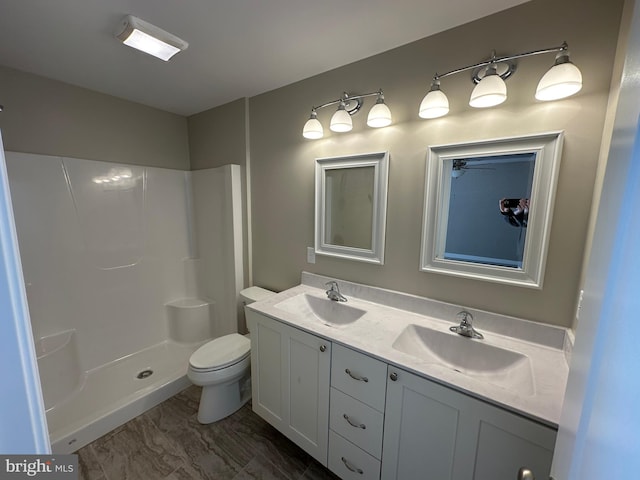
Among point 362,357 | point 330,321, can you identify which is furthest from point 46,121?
point 362,357

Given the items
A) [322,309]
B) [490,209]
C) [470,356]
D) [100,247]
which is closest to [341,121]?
[490,209]

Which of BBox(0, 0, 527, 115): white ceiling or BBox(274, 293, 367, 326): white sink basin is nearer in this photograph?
BBox(0, 0, 527, 115): white ceiling

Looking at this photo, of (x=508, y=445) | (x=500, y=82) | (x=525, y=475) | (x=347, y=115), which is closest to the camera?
(x=525, y=475)

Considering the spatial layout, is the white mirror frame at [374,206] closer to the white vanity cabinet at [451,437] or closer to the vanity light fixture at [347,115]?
the vanity light fixture at [347,115]

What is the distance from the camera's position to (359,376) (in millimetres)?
1161

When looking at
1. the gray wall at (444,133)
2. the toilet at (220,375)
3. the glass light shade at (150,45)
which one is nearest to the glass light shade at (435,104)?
the gray wall at (444,133)

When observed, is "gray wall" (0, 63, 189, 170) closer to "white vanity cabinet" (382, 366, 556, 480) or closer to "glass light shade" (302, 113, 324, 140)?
"glass light shade" (302, 113, 324, 140)

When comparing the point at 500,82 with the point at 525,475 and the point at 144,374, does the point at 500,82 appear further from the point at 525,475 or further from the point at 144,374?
the point at 144,374

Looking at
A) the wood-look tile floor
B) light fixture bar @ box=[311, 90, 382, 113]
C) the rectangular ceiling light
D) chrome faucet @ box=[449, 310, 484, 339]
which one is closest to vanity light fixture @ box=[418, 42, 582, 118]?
light fixture bar @ box=[311, 90, 382, 113]

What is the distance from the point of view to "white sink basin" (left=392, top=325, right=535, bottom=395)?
1.08m

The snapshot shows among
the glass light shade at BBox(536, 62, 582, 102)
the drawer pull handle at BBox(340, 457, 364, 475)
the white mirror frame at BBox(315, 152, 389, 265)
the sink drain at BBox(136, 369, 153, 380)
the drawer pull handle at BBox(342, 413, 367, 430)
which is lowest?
the sink drain at BBox(136, 369, 153, 380)

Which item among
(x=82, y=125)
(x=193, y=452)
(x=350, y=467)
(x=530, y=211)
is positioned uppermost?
(x=82, y=125)

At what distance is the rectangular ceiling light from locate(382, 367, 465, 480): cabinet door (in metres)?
1.94

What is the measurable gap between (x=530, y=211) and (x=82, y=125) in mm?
3059
